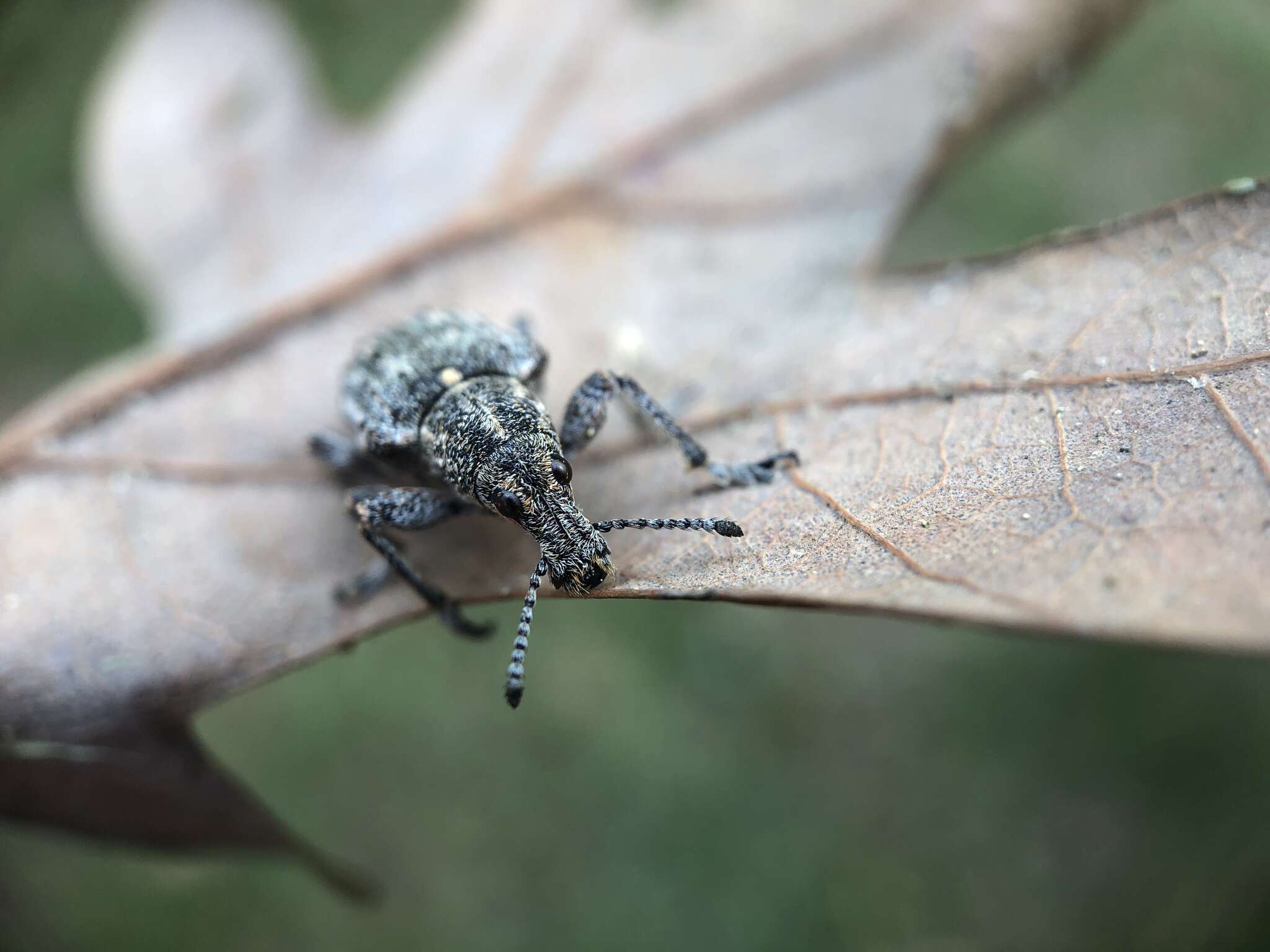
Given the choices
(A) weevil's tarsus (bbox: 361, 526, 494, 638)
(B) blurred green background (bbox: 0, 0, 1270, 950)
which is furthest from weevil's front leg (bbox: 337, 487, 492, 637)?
(B) blurred green background (bbox: 0, 0, 1270, 950)

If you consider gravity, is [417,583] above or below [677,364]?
below

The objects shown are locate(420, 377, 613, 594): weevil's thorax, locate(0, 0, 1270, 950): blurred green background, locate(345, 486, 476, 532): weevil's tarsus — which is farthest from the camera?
locate(0, 0, 1270, 950): blurred green background

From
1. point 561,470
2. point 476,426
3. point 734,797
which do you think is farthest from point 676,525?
point 734,797

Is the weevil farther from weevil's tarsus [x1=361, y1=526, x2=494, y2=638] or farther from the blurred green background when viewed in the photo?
the blurred green background

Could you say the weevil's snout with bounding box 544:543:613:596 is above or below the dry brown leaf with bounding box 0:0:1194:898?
below

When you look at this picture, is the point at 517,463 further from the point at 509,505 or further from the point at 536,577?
the point at 536,577

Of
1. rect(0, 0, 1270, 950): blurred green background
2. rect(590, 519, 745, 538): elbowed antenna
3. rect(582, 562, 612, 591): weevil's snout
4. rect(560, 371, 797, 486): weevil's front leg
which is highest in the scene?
rect(560, 371, 797, 486): weevil's front leg
